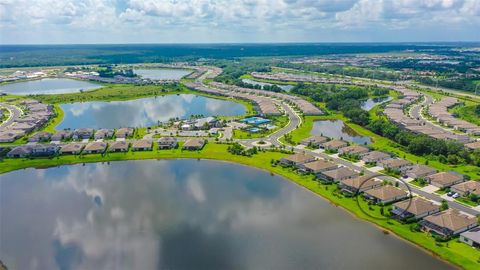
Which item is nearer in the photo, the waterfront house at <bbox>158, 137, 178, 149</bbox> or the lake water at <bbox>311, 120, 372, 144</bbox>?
the waterfront house at <bbox>158, 137, 178, 149</bbox>

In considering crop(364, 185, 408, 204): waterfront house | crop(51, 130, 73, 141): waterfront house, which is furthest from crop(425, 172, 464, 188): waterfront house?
crop(51, 130, 73, 141): waterfront house

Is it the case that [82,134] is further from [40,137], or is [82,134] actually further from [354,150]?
[354,150]

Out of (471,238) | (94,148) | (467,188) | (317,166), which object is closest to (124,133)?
(94,148)

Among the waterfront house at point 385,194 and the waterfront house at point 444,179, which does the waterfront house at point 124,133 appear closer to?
the waterfront house at point 385,194

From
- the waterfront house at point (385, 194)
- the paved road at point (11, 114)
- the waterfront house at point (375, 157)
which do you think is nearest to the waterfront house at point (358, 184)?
the waterfront house at point (385, 194)

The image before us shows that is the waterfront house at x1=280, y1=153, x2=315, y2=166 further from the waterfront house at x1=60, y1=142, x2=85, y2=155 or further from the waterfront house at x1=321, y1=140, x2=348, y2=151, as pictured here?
the waterfront house at x1=60, y1=142, x2=85, y2=155
